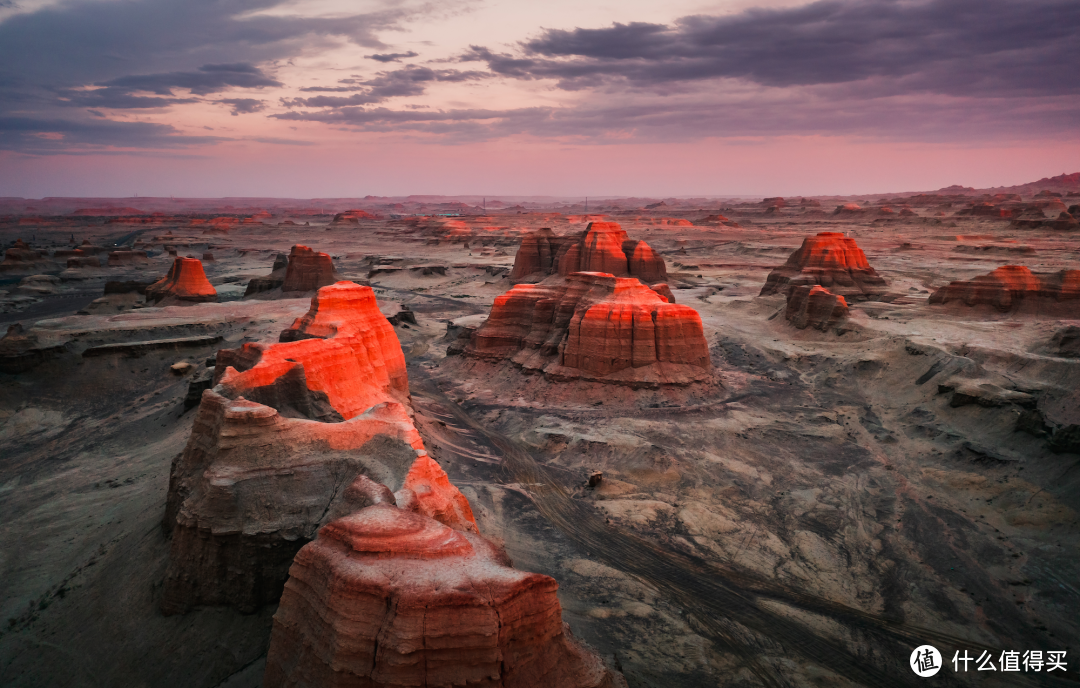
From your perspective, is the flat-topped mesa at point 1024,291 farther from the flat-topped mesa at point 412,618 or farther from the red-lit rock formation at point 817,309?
the flat-topped mesa at point 412,618

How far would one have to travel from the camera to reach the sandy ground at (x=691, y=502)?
518 inches

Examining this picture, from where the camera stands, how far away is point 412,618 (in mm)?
7902

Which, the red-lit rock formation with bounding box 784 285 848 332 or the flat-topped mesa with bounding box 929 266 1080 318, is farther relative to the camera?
the red-lit rock formation with bounding box 784 285 848 332

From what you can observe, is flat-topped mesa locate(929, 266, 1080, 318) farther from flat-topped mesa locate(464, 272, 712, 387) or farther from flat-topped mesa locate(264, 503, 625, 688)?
flat-topped mesa locate(264, 503, 625, 688)

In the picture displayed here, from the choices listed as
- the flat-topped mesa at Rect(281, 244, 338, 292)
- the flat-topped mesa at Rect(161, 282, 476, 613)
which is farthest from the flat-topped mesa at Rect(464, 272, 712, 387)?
the flat-topped mesa at Rect(281, 244, 338, 292)

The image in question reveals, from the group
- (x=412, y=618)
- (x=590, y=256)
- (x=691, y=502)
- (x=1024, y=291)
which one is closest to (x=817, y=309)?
(x=1024, y=291)

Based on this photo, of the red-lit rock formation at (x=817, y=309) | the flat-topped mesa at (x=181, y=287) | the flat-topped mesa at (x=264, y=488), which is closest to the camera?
the flat-topped mesa at (x=264, y=488)

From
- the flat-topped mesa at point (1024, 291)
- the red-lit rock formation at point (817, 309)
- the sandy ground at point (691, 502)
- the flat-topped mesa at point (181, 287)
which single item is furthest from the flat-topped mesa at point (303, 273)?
the flat-topped mesa at point (1024, 291)

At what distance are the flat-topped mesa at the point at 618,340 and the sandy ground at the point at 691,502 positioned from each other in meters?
1.21

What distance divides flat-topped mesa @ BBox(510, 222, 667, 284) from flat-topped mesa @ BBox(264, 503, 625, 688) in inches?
1941

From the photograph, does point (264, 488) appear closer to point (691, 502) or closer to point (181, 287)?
point (691, 502)

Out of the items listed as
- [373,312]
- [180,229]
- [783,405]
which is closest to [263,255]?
[180,229]
